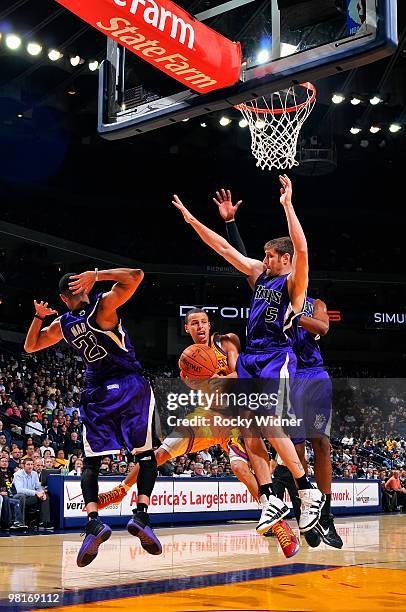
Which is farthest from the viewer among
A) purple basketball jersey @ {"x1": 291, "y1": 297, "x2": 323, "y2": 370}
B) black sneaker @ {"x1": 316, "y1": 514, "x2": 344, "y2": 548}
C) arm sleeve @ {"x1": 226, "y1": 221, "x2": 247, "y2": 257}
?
purple basketball jersey @ {"x1": 291, "y1": 297, "x2": 323, "y2": 370}

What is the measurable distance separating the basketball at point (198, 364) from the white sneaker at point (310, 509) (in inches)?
57.0

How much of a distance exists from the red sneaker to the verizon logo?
13.1ft

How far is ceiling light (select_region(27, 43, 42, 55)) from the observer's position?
18.9 meters

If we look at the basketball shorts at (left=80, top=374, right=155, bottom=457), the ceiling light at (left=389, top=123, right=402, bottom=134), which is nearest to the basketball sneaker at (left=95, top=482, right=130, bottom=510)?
the basketball shorts at (left=80, top=374, right=155, bottom=457)

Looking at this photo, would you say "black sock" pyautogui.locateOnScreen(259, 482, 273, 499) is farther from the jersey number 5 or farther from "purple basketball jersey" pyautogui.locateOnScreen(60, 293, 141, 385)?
the jersey number 5

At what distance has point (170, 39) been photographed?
6.20m

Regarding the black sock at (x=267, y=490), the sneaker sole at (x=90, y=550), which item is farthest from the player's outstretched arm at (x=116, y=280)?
the black sock at (x=267, y=490)

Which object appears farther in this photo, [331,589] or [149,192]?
[149,192]

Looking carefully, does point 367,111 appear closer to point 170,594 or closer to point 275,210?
point 275,210

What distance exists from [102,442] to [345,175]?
27453 millimetres

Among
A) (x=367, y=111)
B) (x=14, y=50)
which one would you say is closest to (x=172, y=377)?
(x=367, y=111)

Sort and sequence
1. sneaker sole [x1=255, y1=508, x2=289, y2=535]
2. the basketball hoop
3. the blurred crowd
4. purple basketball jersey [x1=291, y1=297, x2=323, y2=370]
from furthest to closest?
the blurred crowd, the basketball hoop, purple basketball jersey [x1=291, y1=297, x2=323, y2=370], sneaker sole [x1=255, y1=508, x2=289, y2=535]

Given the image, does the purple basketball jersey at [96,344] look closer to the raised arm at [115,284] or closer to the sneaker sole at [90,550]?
the raised arm at [115,284]

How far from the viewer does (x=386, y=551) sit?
11367mm
